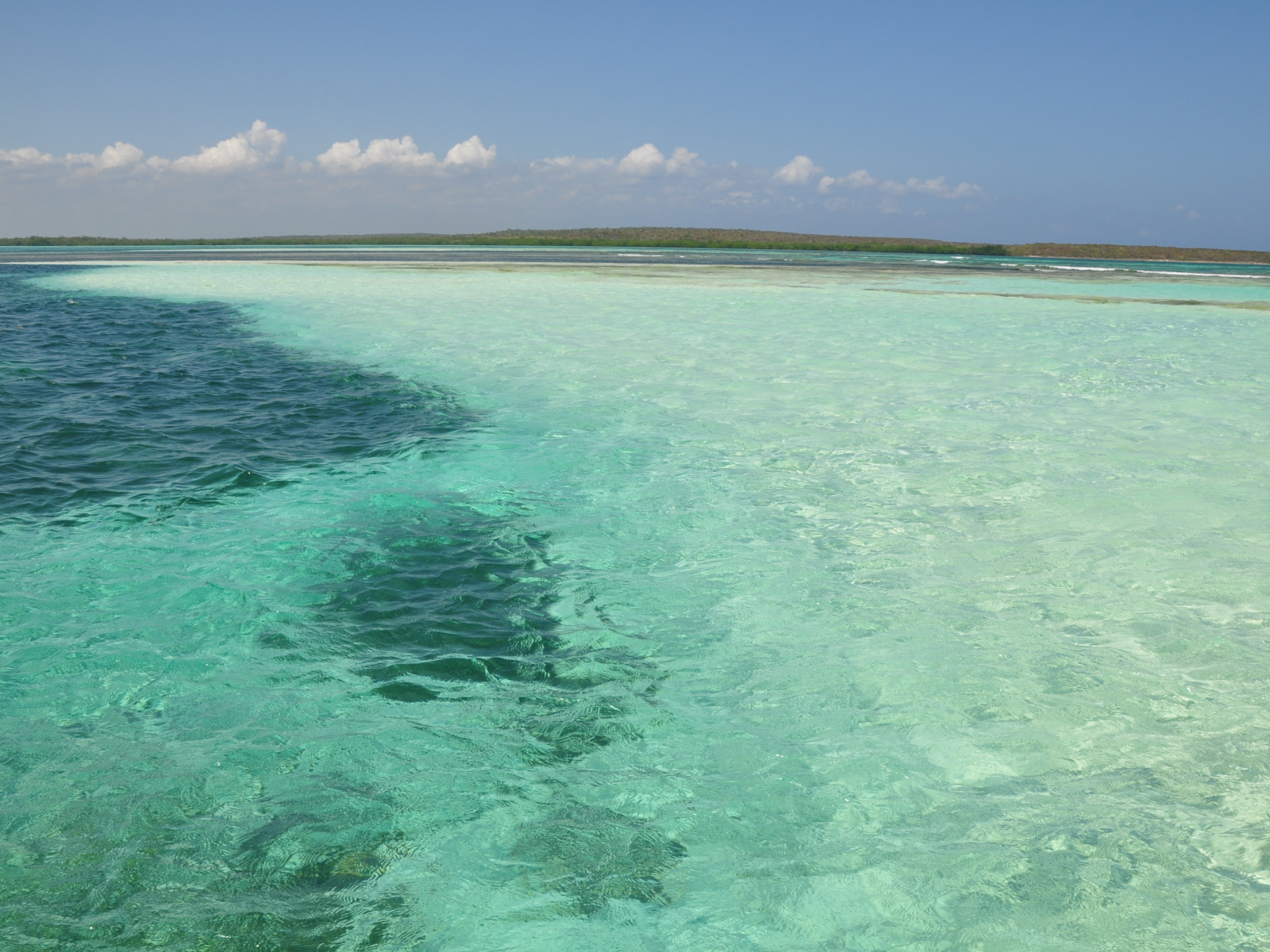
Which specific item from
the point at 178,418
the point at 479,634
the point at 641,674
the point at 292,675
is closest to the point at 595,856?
the point at 641,674

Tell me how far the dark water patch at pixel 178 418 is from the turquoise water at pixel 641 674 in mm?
91

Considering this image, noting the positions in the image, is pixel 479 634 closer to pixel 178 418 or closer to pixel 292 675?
pixel 292 675

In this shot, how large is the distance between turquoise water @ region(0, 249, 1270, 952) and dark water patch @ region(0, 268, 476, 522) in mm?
91

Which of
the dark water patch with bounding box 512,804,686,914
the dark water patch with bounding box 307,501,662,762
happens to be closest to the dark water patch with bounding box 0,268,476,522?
the dark water patch with bounding box 307,501,662,762

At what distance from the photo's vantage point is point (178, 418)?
392 inches

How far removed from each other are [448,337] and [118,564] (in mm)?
11004

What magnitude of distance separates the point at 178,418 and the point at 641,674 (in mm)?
8304

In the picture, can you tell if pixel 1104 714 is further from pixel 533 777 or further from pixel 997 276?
pixel 997 276

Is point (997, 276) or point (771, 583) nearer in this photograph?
point (771, 583)

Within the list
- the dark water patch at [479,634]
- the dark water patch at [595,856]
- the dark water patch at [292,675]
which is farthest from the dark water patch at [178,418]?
the dark water patch at [595,856]

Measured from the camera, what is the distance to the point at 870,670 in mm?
4273

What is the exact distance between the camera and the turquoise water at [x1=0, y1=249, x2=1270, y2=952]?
9.15ft

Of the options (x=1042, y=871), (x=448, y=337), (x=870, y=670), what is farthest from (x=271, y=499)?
(x=448, y=337)

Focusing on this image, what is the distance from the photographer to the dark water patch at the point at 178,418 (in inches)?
288
